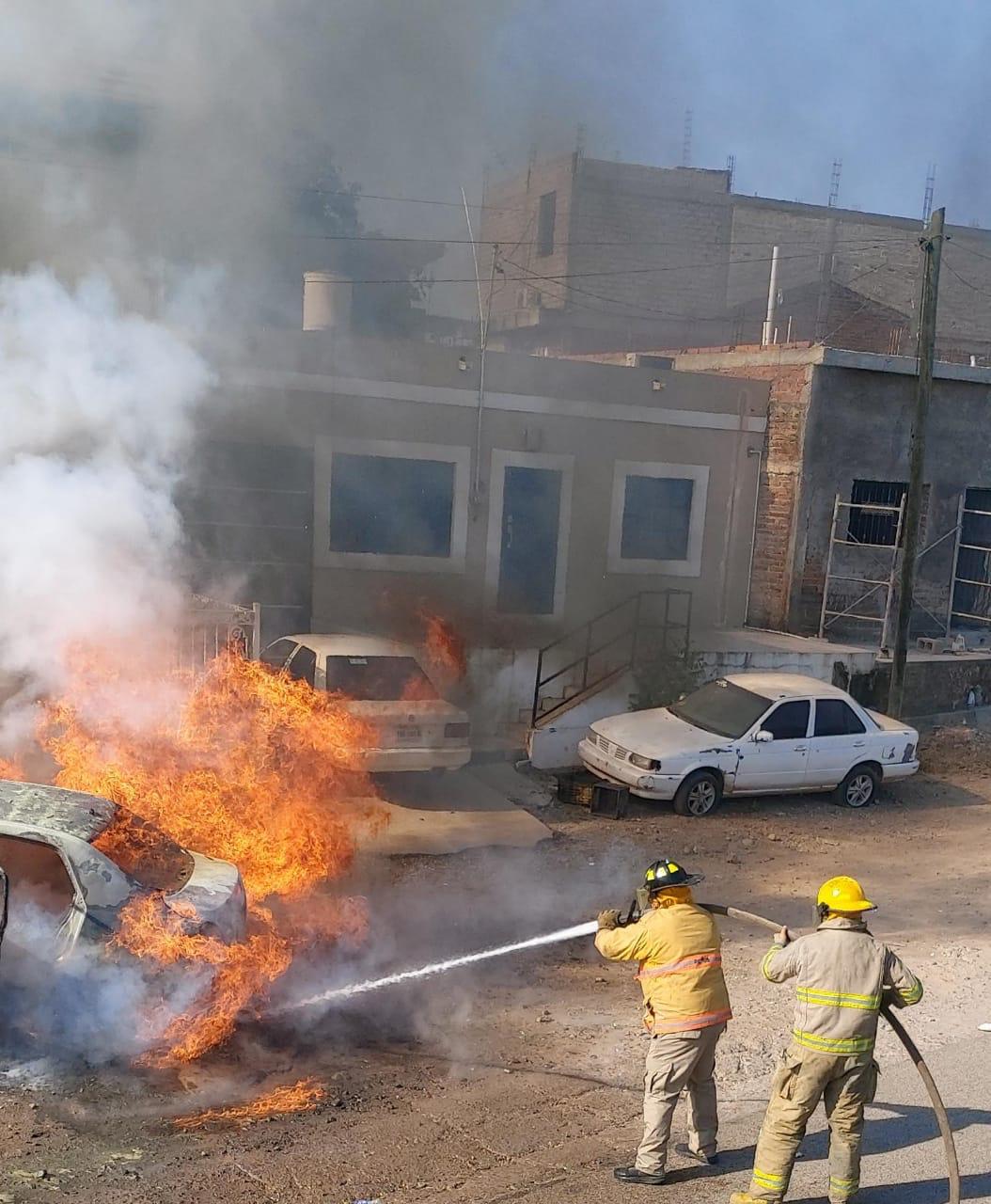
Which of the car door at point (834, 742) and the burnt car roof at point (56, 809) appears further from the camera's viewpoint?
the car door at point (834, 742)

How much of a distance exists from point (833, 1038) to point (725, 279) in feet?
96.6

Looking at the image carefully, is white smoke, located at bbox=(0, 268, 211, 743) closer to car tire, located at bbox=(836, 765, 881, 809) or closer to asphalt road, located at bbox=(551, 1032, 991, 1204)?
asphalt road, located at bbox=(551, 1032, 991, 1204)

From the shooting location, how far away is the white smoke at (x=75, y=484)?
815 centimetres

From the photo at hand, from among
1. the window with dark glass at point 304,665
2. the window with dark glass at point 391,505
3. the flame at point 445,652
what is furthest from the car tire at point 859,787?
the window with dark glass at point 391,505

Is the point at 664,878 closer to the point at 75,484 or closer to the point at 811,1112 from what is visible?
the point at 811,1112

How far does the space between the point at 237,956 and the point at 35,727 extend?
2919 mm

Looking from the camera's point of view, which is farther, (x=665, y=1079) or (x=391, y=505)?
(x=391, y=505)

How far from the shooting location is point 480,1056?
5848 mm

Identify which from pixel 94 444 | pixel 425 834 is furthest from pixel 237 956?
pixel 94 444

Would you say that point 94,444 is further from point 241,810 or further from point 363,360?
point 363,360

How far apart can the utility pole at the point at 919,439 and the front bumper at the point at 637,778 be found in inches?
200

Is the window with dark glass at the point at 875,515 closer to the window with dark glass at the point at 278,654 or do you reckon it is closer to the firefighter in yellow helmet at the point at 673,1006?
the window with dark glass at the point at 278,654

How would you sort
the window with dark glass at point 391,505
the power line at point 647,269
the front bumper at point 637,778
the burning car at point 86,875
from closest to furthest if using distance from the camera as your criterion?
the burning car at point 86,875 < the front bumper at point 637,778 < the window with dark glass at point 391,505 < the power line at point 647,269

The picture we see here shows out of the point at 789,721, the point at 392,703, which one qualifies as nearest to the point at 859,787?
the point at 789,721
